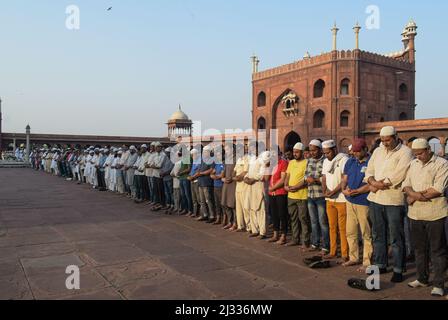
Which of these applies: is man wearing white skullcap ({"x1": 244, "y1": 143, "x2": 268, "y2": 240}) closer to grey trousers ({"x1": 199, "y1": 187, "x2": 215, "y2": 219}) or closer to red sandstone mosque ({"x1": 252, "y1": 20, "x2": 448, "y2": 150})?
grey trousers ({"x1": 199, "y1": 187, "x2": 215, "y2": 219})

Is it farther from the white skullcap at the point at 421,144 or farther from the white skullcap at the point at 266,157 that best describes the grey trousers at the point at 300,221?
the white skullcap at the point at 421,144

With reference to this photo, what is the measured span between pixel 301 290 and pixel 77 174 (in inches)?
594

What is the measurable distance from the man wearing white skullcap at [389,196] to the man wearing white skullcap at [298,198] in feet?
3.88

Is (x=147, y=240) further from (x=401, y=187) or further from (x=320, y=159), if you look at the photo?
(x=401, y=187)

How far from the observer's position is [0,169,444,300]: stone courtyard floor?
341 cm

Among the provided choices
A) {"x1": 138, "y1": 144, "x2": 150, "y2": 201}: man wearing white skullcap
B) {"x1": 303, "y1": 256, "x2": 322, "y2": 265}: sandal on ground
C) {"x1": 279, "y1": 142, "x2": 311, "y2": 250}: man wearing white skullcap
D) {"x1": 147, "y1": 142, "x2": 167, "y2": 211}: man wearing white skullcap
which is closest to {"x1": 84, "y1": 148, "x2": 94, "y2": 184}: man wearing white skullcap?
{"x1": 138, "y1": 144, "x2": 150, "y2": 201}: man wearing white skullcap

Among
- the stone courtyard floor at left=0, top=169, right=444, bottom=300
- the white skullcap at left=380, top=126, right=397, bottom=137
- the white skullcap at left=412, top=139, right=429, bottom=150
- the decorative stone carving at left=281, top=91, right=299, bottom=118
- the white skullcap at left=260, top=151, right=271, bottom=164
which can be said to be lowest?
the stone courtyard floor at left=0, top=169, right=444, bottom=300

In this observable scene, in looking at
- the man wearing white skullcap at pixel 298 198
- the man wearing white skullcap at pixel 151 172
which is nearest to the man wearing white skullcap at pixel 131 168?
the man wearing white skullcap at pixel 151 172

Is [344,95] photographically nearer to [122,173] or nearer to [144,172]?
[122,173]

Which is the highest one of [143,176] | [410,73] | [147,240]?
[410,73]

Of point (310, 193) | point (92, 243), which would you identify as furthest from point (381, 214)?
point (92, 243)

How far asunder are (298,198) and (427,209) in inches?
77.6

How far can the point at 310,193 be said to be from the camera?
504cm

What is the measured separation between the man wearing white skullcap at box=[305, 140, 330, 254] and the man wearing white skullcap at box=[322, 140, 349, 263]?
110 millimetres
